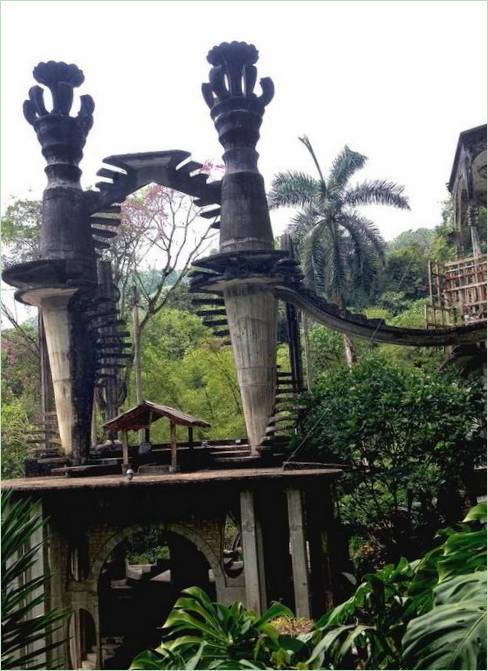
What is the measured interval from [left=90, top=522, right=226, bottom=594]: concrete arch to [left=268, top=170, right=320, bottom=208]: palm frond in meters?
12.4

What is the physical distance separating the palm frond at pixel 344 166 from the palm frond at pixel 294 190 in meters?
0.56

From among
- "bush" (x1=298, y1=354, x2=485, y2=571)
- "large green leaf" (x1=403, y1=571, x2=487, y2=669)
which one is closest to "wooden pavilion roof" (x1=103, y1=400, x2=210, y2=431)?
"bush" (x1=298, y1=354, x2=485, y2=571)

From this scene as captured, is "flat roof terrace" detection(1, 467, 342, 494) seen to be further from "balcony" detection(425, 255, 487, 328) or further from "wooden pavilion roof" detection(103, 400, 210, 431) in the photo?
"balcony" detection(425, 255, 487, 328)

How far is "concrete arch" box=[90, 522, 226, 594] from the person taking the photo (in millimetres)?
9672

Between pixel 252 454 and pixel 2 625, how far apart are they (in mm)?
8548

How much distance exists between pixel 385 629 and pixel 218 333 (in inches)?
386

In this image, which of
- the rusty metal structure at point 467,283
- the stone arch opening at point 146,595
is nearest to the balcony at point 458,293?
the rusty metal structure at point 467,283

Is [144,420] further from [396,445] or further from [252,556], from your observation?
[396,445]

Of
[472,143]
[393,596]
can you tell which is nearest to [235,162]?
[472,143]

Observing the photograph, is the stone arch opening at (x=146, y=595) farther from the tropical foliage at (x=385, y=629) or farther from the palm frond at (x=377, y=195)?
the palm frond at (x=377, y=195)

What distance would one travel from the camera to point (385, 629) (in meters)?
4.16

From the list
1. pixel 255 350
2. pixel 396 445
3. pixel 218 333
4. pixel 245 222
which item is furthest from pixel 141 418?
pixel 245 222

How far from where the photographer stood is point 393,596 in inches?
170

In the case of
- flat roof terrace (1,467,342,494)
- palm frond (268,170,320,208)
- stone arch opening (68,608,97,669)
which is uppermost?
palm frond (268,170,320,208)
